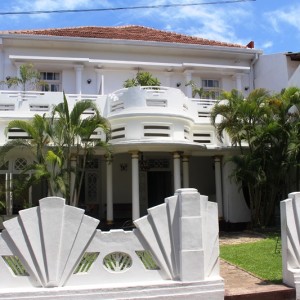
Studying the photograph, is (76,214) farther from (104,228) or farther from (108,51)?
(108,51)

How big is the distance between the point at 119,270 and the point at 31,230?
1.24 meters

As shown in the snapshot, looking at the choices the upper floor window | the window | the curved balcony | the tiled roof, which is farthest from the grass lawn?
the tiled roof

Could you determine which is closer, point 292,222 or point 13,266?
point 13,266

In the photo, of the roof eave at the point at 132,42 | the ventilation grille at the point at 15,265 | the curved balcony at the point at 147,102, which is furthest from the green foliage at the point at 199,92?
the ventilation grille at the point at 15,265

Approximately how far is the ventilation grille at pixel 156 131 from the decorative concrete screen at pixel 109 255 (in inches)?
294

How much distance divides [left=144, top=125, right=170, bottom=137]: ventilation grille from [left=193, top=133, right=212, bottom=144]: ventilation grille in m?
1.75

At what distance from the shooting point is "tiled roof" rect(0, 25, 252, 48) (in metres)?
18.6

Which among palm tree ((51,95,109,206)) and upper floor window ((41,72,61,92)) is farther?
upper floor window ((41,72,61,92))

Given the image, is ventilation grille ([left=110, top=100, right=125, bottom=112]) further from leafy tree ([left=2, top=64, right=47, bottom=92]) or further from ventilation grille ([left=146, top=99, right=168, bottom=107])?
leafy tree ([left=2, top=64, right=47, bottom=92])

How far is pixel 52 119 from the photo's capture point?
12.3 metres

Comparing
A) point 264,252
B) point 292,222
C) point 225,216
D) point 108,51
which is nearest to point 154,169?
point 225,216

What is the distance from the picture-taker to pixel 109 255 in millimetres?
5566

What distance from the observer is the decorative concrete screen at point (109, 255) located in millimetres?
5270

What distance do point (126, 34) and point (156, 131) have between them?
8085mm
